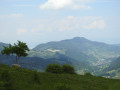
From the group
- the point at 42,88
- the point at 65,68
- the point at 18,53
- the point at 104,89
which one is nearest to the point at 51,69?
the point at 65,68

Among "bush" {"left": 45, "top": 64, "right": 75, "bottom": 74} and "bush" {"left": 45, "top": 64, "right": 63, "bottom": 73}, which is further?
"bush" {"left": 45, "top": 64, "right": 75, "bottom": 74}

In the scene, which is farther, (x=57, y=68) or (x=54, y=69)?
(x=54, y=69)

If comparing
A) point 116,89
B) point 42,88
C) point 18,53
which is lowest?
point 116,89

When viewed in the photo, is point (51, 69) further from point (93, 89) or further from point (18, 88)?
point (18, 88)

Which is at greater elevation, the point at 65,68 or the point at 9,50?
the point at 9,50

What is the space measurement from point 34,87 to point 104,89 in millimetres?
A: 17693

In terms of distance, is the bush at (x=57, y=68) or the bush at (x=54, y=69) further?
the bush at (x=57, y=68)

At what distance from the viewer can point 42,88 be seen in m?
24.7

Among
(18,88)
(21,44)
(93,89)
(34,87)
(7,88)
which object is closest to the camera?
(7,88)

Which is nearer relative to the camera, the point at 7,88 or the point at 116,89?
the point at 7,88

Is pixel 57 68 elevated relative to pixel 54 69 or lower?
elevated

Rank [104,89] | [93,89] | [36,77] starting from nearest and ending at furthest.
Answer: [36,77]
[93,89]
[104,89]

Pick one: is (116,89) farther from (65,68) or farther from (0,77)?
(65,68)

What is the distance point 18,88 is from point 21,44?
48.1m
